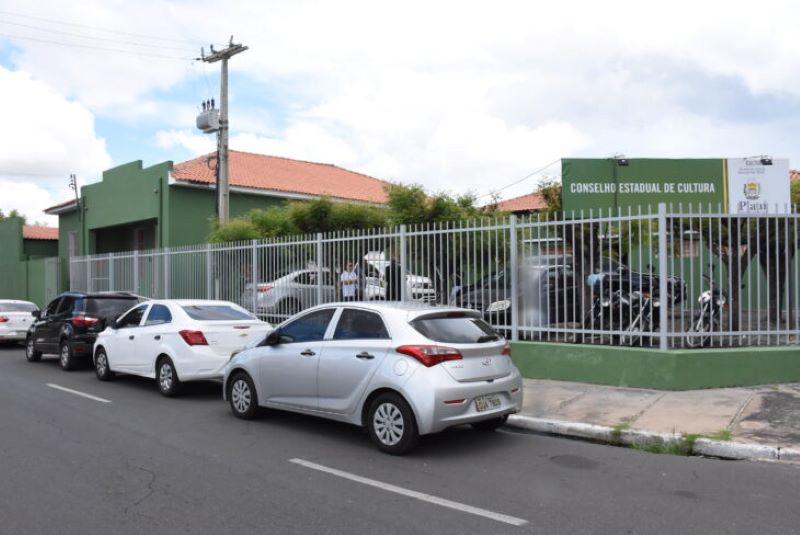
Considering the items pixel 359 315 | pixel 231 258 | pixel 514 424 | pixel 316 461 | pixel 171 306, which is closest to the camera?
pixel 316 461

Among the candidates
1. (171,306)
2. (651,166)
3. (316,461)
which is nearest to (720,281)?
(651,166)

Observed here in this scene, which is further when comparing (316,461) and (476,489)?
(316,461)

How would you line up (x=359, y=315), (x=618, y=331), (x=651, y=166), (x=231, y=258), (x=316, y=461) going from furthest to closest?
(x=231, y=258) < (x=651, y=166) < (x=618, y=331) < (x=359, y=315) < (x=316, y=461)

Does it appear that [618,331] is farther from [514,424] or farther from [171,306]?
[171,306]

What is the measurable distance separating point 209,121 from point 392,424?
16351 millimetres

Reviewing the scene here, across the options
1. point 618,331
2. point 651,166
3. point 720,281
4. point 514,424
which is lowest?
point 514,424

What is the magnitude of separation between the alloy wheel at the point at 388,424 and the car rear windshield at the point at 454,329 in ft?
2.64

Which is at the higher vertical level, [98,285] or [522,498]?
[98,285]

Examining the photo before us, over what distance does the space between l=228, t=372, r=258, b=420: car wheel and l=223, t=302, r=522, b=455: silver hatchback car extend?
0.12 m

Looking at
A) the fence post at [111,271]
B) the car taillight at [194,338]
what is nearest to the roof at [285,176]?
the fence post at [111,271]

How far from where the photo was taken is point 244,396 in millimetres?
8086

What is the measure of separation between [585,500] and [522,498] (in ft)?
1.59

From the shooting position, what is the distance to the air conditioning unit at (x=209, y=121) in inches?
801

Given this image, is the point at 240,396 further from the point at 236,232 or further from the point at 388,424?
the point at 236,232
